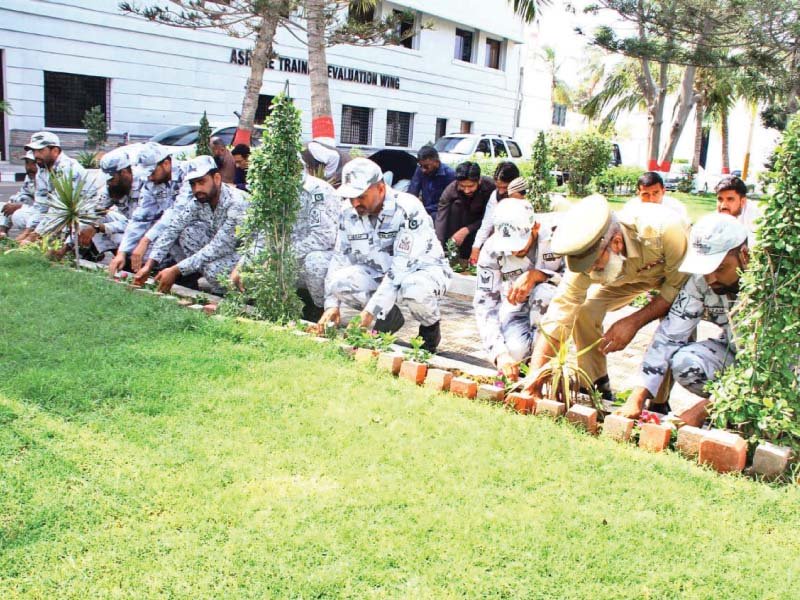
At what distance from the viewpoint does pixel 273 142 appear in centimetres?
534

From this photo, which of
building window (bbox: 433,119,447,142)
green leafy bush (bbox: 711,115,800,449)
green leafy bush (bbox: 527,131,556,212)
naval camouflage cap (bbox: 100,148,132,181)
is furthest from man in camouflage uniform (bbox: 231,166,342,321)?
building window (bbox: 433,119,447,142)

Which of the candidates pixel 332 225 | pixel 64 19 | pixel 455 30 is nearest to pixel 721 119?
pixel 455 30

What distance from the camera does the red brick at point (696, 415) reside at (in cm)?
370

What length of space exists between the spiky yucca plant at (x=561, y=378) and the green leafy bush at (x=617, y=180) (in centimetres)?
1976

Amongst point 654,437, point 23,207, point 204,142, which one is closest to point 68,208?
point 23,207

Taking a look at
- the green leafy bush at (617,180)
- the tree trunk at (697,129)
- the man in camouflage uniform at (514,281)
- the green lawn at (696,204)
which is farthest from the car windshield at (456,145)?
the tree trunk at (697,129)

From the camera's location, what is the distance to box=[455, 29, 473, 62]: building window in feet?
97.8

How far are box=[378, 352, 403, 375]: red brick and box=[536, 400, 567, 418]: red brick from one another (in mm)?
940

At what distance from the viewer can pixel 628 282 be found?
4.31m

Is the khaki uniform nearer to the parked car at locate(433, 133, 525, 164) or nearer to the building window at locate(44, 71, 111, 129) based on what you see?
the parked car at locate(433, 133, 525, 164)

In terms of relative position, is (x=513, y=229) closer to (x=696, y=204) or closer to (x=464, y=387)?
(x=464, y=387)

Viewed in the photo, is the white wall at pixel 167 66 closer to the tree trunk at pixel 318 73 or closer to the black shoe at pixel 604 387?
the tree trunk at pixel 318 73

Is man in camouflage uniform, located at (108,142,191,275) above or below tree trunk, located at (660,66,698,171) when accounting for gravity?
below

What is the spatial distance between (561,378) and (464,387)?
0.51 meters
